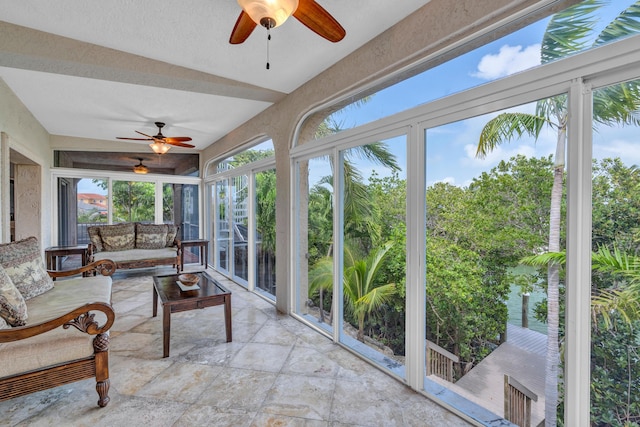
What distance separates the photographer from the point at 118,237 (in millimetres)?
5855

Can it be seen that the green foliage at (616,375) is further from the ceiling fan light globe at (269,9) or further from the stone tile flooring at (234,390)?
the ceiling fan light globe at (269,9)

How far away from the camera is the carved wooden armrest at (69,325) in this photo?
172 cm

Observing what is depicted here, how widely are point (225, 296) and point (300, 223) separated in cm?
120

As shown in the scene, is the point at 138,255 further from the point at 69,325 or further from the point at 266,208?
the point at 69,325

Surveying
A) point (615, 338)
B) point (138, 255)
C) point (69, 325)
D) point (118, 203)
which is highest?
point (118, 203)

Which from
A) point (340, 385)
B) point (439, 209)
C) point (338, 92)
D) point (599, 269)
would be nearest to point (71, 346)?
point (340, 385)

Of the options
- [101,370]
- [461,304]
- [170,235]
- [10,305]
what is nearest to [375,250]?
[461,304]

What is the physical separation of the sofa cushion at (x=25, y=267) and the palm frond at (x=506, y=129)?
3.64m

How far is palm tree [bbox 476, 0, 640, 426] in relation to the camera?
1.39m

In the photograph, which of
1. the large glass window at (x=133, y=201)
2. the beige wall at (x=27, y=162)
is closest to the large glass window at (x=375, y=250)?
the beige wall at (x=27, y=162)

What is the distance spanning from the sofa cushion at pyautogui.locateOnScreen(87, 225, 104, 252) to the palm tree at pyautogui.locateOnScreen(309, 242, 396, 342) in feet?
16.1

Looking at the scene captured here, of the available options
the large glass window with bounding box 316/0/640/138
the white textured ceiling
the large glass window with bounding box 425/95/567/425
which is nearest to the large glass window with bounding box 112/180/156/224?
the white textured ceiling

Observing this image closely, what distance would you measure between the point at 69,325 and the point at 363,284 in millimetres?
2188

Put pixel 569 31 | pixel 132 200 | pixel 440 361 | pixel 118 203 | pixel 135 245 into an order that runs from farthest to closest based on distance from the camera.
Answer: pixel 132 200
pixel 118 203
pixel 135 245
pixel 440 361
pixel 569 31
